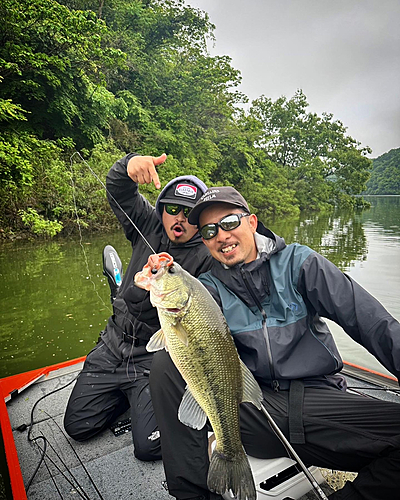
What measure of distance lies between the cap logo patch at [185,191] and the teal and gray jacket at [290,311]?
0.96 metres

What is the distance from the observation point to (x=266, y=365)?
1.94 meters

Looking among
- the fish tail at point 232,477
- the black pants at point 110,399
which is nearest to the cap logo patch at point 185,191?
the black pants at point 110,399

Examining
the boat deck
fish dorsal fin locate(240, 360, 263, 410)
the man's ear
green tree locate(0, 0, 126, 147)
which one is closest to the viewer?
fish dorsal fin locate(240, 360, 263, 410)

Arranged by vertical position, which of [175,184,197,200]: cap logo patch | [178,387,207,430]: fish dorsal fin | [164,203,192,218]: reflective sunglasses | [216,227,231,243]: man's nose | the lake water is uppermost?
[175,184,197,200]: cap logo patch

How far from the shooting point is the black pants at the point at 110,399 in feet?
8.29

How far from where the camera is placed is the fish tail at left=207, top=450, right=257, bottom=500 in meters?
1.60

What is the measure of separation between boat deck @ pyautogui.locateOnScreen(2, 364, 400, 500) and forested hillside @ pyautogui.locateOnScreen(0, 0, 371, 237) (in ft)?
16.9

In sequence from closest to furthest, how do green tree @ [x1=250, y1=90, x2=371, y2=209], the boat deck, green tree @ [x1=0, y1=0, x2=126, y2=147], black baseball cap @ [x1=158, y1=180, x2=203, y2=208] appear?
the boat deck, black baseball cap @ [x1=158, y1=180, x2=203, y2=208], green tree @ [x1=0, y1=0, x2=126, y2=147], green tree @ [x1=250, y1=90, x2=371, y2=209]

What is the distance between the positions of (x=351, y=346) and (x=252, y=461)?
14.1 ft

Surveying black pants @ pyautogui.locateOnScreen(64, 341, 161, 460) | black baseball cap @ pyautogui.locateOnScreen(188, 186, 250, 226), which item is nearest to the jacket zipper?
black baseball cap @ pyautogui.locateOnScreen(188, 186, 250, 226)

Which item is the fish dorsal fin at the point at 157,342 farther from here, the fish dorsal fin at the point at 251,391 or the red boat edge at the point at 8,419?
the red boat edge at the point at 8,419

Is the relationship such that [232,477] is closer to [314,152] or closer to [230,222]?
[230,222]

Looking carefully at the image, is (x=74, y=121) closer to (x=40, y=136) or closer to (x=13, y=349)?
(x=40, y=136)

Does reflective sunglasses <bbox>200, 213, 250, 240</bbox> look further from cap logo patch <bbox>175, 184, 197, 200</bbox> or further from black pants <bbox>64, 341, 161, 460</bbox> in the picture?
black pants <bbox>64, 341, 161, 460</bbox>
